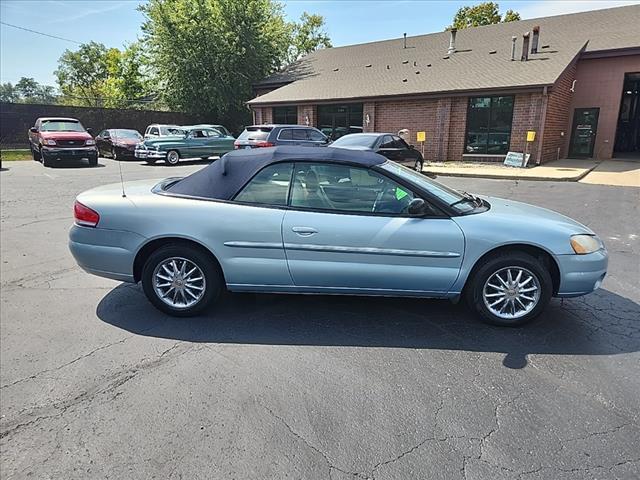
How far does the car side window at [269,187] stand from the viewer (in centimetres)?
366

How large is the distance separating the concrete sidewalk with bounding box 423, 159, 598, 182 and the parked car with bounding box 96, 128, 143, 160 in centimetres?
1335

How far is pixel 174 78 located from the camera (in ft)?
88.3

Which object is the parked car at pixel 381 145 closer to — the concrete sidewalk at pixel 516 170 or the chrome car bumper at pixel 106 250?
the concrete sidewalk at pixel 516 170

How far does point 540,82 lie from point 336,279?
14883 millimetres

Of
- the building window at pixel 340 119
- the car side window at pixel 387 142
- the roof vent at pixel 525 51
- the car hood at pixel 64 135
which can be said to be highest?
the roof vent at pixel 525 51

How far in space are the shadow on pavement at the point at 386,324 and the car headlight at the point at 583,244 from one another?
0.65 metres

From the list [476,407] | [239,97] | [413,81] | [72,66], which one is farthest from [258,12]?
[72,66]

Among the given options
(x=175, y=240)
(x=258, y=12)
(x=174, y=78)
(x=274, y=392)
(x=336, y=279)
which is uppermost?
(x=258, y=12)

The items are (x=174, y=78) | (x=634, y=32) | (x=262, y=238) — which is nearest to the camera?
(x=262, y=238)

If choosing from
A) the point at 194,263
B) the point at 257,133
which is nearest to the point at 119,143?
the point at 257,133

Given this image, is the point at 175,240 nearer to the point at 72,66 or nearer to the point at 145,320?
the point at 145,320

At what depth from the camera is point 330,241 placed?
3510mm

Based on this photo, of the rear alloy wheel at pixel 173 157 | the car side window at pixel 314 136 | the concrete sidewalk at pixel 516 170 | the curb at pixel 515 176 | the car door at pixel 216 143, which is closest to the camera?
the curb at pixel 515 176

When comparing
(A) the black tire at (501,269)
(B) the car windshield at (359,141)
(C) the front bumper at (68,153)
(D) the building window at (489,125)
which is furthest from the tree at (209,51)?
(A) the black tire at (501,269)
